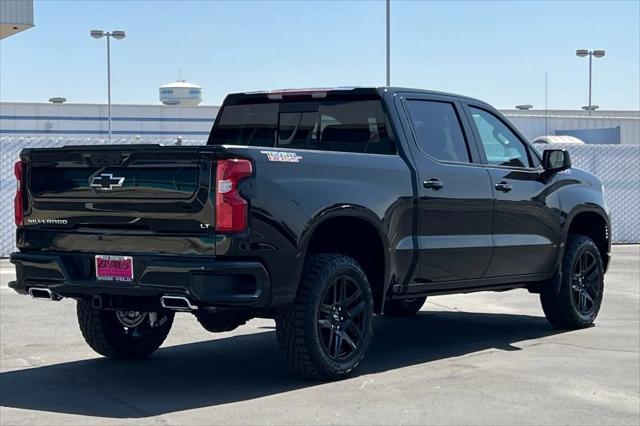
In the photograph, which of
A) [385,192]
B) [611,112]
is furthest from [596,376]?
[611,112]

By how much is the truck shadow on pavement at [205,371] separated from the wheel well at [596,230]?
3.16 feet

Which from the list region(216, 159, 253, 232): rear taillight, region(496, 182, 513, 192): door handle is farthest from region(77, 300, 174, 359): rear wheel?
region(496, 182, 513, 192): door handle

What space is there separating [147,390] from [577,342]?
12.7ft

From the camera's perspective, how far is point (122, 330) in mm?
8641

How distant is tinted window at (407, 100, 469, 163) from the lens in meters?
8.75

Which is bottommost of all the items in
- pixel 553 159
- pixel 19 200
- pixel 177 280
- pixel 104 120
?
pixel 177 280

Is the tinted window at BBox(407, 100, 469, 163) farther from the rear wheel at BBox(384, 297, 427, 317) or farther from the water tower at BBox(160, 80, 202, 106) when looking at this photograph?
the water tower at BBox(160, 80, 202, 106)

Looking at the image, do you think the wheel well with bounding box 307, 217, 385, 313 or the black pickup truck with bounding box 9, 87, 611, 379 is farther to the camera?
the wheel well with bounding box 307, 217, 385, 313

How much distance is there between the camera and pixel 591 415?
22.0 feet

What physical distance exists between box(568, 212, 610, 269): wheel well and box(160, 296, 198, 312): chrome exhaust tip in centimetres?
489

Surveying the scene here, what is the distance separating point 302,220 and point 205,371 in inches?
60.5

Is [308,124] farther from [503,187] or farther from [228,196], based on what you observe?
[228,196]

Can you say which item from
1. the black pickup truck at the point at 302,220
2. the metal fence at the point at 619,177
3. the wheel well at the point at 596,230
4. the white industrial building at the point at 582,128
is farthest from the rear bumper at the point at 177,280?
the white industrial building at the point at 582,128

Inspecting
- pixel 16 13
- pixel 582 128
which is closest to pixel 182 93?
pixel 582 128
